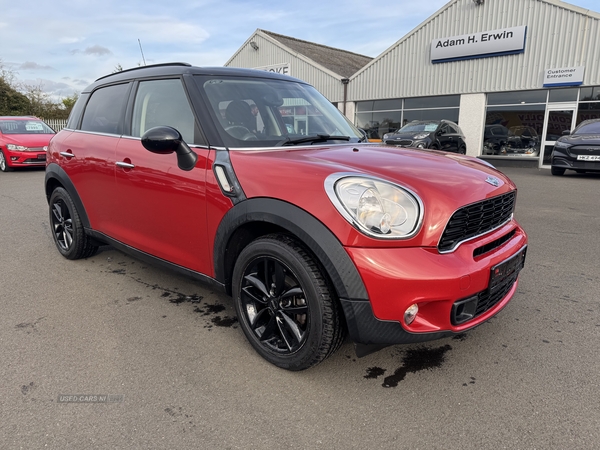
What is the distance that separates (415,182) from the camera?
2.15 m

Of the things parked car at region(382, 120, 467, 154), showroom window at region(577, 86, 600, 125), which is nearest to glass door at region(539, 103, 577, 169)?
showroom window at region(577, 86, 600, 125)

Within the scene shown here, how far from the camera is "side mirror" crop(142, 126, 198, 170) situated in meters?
2.49

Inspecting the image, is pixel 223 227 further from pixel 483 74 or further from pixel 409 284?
pixel 483 74

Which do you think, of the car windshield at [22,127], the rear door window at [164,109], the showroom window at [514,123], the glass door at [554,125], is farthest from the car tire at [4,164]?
the glass door at [554,125]

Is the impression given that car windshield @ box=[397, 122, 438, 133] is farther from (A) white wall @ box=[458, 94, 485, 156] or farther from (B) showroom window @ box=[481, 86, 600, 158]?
(B) showroom window @ box=[481, 86, 600, 158]

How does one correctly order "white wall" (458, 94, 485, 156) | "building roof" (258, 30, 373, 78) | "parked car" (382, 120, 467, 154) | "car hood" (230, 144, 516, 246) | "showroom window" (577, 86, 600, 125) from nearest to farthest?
1. "car hood" (230, 144, 516, 246)
2. "parked car" (382, 120, 467, 154)
3. "showroom window" (577, 86, 600, 125)
4. "white wall" (458, 94, 485, 156)
5. "building roof" (258, 30, 373, 78)

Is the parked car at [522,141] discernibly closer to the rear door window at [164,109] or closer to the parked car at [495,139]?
the parked car at [495,139]

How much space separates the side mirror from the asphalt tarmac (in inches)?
43.8

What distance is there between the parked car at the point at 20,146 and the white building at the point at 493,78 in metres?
12.6

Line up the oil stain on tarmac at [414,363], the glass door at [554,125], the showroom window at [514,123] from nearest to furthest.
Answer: the oil stain on tarmac at [414,363]
the glass door at [554,125]
the showroom window at [514,123]

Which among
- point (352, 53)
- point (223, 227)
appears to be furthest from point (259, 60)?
point (223, 227)

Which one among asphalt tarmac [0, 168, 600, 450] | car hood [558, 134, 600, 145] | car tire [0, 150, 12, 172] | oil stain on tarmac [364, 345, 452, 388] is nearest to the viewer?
asphalt tarmac [0, 168, 600, 450]

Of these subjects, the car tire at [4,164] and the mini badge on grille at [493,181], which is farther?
the car tire at [4,164]

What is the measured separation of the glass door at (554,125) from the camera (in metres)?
14.6
